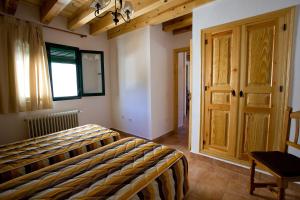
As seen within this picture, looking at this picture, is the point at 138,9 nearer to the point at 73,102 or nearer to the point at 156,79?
the point at 156,79

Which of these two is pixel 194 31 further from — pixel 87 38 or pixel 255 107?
pixel 87 38

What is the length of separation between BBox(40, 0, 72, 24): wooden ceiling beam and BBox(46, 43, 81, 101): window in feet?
1.49

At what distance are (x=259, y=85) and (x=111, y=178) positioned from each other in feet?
6.70

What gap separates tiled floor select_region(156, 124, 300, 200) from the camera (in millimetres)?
1707

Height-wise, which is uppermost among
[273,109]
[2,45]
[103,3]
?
[103,3]

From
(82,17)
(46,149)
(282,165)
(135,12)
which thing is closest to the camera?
(282,165)

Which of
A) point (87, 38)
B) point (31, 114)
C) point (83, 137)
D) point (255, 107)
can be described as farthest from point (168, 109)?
point (31, 114)

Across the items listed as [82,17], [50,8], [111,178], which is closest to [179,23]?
[82,17]

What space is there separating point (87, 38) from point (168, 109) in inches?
97.5

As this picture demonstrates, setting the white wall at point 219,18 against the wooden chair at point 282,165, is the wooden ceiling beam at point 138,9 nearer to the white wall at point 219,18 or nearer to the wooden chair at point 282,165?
the white wall at point 219,18

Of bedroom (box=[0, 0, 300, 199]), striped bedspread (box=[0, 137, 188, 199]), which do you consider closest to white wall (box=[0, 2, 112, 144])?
bedroom (box=[0, 0, 300, 199])

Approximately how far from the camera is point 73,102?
332cm

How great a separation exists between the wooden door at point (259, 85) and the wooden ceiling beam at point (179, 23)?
4.06ft

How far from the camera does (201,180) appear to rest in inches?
78.1
